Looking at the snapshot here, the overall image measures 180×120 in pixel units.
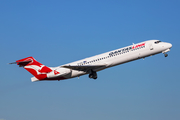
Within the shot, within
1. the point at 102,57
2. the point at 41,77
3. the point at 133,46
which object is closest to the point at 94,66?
the point at 102,57

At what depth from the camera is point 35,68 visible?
150 feet

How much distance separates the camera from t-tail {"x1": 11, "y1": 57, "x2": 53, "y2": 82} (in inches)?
1766

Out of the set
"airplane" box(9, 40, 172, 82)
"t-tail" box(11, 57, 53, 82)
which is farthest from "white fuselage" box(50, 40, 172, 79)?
"t-tail" box(11, 57, 53, 82)

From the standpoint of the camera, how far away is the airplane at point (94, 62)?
1623 inches

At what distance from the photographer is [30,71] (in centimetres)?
4578

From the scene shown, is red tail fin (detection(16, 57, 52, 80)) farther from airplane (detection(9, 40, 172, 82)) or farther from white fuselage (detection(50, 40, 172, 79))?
white fuselage (detection(50, 40, 172, 79))

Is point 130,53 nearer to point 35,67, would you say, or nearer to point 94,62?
point 94,62

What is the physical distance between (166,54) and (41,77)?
21719mm

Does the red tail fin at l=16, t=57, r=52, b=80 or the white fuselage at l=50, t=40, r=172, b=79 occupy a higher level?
the red tail fin at l=16, t=57, r=52, b=80

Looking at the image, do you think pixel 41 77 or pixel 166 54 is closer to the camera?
pixel 166 54

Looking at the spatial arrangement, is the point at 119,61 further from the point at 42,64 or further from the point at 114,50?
the point at 42,64

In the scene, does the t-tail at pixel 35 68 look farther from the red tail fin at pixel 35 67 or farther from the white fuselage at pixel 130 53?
the white fuselage at pixel 130 53

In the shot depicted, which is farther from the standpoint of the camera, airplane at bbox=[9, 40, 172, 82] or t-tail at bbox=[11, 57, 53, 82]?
t-tail at bbox=[11, 57, 53, 82]

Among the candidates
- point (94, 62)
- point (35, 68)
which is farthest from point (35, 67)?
point (94, 62)
